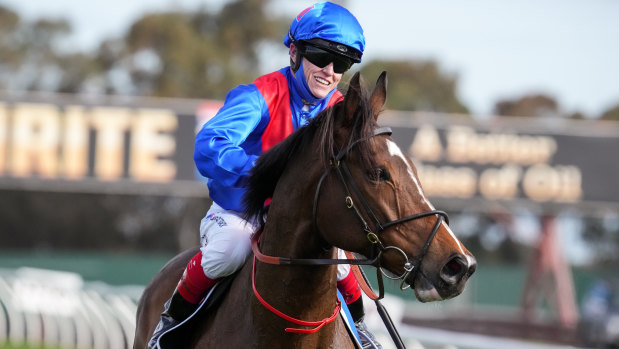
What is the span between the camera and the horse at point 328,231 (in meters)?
2.97

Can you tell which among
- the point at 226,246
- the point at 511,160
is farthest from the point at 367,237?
the point at 511,160

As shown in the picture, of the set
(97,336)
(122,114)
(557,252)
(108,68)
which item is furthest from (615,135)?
(108,68)

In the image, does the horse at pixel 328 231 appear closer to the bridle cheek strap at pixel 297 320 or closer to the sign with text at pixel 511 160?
the bridle cheek strap at pixel 297 320

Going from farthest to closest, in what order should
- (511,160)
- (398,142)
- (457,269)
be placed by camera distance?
(511,160), (398,142), (457,269)

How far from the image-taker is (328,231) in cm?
316

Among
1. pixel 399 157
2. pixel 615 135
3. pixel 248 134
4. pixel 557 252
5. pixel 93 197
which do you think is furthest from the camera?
pixel 93 197

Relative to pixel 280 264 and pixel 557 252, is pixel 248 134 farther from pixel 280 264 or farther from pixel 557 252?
pixel 557 252

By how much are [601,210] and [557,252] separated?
3.88 meters

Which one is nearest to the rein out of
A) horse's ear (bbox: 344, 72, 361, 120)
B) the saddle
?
horse's ear (bbox: 344, 72, 361, 120)

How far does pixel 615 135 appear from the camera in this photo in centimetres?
1670

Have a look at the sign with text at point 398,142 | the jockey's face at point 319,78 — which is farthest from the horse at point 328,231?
the sign with text at point 398,142

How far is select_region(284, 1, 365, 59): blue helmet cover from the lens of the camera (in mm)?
3541

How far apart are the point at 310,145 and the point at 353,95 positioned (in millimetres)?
284

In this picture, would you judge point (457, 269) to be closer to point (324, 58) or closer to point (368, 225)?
point (368, 225)
